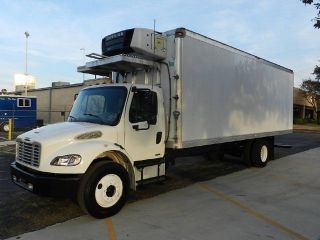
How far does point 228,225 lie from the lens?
7.29m

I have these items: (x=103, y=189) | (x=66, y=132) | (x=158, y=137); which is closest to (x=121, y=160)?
(x=103, y=189)

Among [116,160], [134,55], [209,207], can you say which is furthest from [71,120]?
[209,207]

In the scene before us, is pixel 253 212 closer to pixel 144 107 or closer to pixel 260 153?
pixel 144 107

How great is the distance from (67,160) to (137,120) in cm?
180

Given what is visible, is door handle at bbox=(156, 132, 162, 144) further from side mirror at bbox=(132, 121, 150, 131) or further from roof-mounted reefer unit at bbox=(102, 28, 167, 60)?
roof-mounted reefer unit at bbox=(102, 28, 167, 60)

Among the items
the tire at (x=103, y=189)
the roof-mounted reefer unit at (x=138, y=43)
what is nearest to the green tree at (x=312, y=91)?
the roof-mounted reefer unit at (x=138, y=43)

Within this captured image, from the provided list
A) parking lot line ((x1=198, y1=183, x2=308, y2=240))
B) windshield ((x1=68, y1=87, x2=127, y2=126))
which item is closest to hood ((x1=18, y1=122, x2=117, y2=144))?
windshield ((x1=68, y1=87, x2=127, y2=126))

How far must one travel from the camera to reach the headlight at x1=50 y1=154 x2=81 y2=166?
721 cm

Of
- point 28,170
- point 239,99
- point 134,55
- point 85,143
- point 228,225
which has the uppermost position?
point 134,55

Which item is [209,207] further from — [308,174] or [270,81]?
[270,81]

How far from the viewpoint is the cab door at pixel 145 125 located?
8.37 meters

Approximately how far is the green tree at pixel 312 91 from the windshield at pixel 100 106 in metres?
50.5

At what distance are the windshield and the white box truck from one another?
21 millimetres

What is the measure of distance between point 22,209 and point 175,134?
11.3 ft
